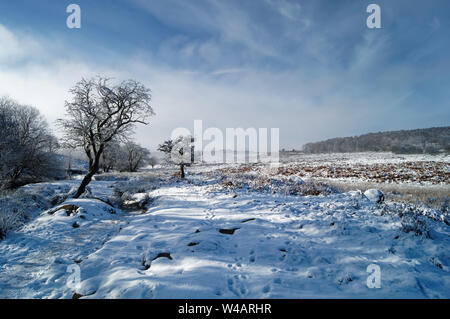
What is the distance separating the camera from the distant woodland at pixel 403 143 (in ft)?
165

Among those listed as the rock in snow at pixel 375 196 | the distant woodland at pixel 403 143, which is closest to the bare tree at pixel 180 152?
the rock in snow at pixel 375 196

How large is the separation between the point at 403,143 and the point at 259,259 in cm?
9388

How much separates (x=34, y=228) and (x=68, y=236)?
1968 millimetres

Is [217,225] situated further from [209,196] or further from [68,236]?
[68,236]

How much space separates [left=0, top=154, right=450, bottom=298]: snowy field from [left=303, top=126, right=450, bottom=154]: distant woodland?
203ft

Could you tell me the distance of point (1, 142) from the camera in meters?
12.9

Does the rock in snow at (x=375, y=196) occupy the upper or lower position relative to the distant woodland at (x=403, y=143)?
lower

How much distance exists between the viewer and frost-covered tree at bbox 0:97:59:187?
1423cm

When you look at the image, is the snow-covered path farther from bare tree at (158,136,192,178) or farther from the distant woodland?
the distant woodland

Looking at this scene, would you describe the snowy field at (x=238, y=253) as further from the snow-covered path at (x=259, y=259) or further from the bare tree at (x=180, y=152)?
the bare tree at (x=180, y=152)

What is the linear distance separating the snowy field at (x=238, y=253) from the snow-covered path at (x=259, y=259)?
25 mm

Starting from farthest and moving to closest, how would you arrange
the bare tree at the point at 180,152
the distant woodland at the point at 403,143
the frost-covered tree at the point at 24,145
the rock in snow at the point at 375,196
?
the distant woodland at the point at 403,143, the bare tree at the point at 180,152, the frost-covered tree at the point at 24,145, the rock in snow at the point at 375,196

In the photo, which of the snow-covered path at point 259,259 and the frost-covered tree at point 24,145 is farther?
the frost-covered tree at point 24,145
